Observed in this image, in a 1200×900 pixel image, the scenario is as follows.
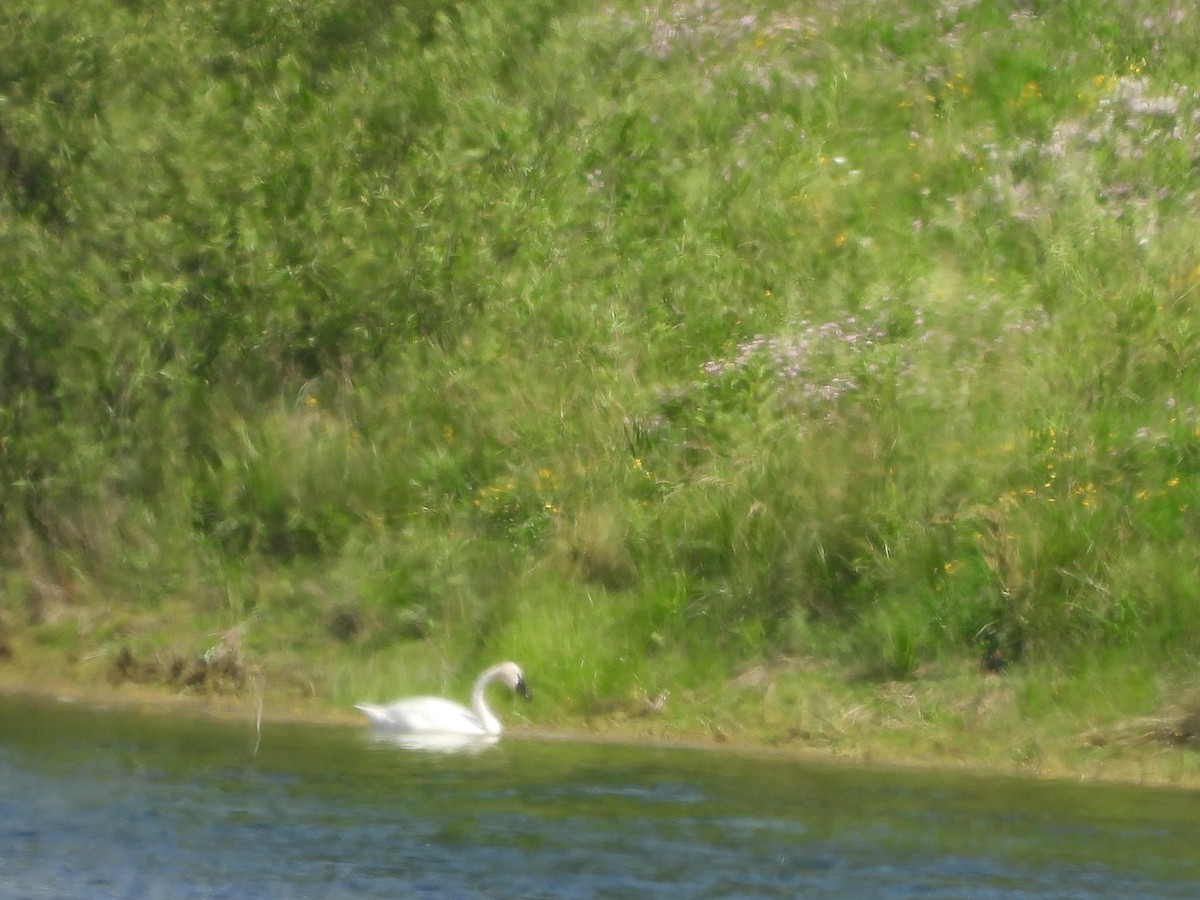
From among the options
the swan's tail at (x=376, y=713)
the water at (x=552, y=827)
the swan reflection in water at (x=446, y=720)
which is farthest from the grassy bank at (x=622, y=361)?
the water at (x=552, y=827)

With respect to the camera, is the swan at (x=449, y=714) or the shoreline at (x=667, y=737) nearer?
the shoreline at (x=667, y=737)

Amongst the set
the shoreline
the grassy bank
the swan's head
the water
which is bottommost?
the water

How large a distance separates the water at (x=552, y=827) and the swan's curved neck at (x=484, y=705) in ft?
1.23

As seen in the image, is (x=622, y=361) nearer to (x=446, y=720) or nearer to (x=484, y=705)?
(x=484, y=705)

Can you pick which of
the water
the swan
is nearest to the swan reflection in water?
the swan

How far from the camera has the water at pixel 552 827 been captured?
30.4ft

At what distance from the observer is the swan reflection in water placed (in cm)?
1327

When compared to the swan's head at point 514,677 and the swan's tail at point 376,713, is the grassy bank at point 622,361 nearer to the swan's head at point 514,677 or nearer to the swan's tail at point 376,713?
the swan's head at point 514,677

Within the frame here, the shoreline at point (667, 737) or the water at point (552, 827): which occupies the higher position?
the shoreline at point (667, 737)

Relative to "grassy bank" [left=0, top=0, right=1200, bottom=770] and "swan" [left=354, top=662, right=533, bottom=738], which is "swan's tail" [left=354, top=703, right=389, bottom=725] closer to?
"swan" [left=354, top=662, right=533, bottom=738]

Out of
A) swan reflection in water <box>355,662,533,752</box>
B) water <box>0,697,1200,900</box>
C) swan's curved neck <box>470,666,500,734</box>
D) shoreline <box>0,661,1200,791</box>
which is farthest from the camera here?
swan's curved neck <box>470,666,500,734</box>

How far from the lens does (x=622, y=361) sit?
54.2 feet

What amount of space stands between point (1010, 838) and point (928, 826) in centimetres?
44

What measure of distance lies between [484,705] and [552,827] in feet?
10.3
